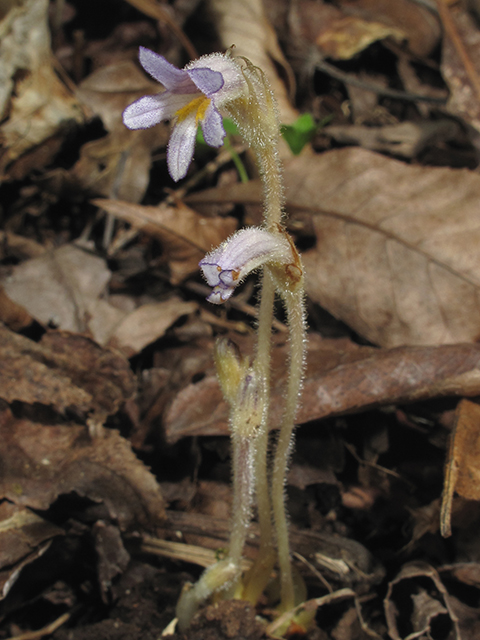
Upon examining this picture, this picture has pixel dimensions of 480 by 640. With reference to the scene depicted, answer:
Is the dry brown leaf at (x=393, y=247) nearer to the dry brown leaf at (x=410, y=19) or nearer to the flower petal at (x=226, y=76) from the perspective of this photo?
the flower petal at (x=226, y=76)

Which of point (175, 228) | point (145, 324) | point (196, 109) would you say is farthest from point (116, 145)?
point (196, 109)

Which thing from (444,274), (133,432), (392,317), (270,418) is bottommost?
(133,432)

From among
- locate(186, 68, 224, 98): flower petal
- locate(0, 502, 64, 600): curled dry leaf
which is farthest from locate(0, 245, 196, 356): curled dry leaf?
locate(186, 68, 224, 98): flower petal

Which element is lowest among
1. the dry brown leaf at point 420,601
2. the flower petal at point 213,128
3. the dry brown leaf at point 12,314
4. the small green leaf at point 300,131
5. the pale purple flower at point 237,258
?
the dry brown leaf at point 420,601

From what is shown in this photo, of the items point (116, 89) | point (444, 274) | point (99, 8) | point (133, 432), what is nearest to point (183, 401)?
point (133, 432)

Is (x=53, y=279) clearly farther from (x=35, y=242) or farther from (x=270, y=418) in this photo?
(x=270, y=418)

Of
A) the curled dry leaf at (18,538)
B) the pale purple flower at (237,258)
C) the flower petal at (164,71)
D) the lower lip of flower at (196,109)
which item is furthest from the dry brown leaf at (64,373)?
the flower petal at (164,71)

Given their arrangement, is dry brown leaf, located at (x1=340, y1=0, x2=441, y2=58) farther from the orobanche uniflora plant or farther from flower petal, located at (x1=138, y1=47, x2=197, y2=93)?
flower petal, located at (x1=138, y1=47, x2=197, y2=93)
